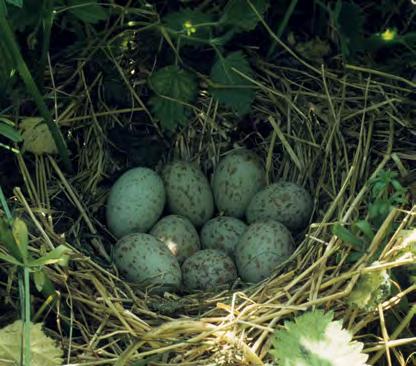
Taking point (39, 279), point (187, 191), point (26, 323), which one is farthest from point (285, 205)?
point (26, 323)

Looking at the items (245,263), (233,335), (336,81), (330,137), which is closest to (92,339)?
(233,335)

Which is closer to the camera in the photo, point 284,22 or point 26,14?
point 26,14

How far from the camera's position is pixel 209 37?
3.19 meters

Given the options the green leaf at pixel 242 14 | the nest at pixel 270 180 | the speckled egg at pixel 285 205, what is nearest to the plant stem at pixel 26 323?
the nest at pixel 270 180

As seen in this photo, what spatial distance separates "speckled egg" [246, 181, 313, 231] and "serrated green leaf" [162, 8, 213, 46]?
52 cm

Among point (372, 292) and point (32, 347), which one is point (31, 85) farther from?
point (372, 292)

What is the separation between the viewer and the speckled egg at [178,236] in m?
3.00

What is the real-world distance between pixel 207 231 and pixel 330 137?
1.51 ft

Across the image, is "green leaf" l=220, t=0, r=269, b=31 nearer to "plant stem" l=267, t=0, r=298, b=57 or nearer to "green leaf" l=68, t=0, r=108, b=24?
"plant stem" l=267, t=0, r=298, b=57

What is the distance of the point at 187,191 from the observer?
3123mm

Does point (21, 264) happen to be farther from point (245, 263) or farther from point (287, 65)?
point (287, 65)

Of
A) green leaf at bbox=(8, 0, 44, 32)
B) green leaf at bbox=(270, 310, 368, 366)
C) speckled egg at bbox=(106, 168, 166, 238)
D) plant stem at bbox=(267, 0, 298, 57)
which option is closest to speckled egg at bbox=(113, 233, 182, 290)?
speckled egg at bbox=(106, 168, 166, 238)

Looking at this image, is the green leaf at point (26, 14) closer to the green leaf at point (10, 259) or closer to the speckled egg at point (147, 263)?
the speckled egg at point (147, 263)

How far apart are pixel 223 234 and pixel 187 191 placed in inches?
7.1
